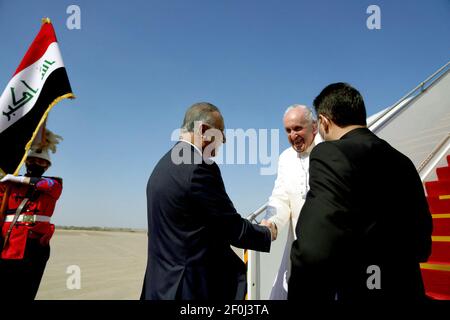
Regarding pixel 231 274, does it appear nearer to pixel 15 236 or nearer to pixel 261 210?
pixel 261 210

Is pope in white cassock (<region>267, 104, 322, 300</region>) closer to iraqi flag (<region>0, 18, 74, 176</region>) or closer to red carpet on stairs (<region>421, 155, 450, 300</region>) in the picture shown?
red carpet on stairs (<region>421, 155, 450, 300</region>)

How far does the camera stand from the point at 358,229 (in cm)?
140

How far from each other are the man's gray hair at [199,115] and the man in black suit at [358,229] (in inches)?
35.2

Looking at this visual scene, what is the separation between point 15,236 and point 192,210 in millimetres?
2521

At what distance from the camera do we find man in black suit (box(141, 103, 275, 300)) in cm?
197

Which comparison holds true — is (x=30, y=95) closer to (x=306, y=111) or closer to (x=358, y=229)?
(x=306, y=111)

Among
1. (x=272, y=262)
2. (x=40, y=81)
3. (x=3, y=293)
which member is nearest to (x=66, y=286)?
(x=3, y=293)

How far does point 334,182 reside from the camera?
4.66ft

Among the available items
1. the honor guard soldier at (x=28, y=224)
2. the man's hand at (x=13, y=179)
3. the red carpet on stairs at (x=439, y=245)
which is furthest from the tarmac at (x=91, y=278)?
the red carpet on stairs at (x=439, y=245)

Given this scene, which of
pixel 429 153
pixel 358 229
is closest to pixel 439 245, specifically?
pixel 429 153

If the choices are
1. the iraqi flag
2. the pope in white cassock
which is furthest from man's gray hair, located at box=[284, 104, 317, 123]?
the iraqi flag

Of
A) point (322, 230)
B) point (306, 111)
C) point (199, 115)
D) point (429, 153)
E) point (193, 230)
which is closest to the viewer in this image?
point (322, 230)

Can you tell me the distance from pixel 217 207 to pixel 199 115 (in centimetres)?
66

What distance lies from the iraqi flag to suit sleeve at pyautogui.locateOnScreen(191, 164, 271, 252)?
2.52 meters
